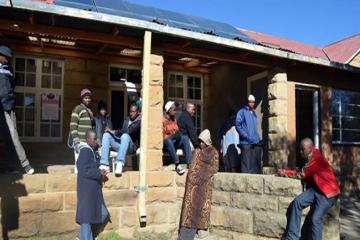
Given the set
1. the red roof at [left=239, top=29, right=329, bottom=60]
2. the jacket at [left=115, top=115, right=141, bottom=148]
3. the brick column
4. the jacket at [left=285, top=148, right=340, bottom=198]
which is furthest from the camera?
the red roof at [left=239, top=29, right=329, bottom=60]

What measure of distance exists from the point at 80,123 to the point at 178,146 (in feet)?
6.89

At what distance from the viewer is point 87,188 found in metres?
6.83

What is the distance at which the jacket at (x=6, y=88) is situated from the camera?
701 centimetres

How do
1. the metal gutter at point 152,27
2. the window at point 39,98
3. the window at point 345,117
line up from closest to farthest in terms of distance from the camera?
the metal gutter at point 152,27 → the window at point 39,98 → the window at point 345,117

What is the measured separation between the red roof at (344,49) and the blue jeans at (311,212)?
44.2ft

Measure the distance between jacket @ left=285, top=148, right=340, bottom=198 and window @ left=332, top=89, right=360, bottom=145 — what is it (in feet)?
17.2

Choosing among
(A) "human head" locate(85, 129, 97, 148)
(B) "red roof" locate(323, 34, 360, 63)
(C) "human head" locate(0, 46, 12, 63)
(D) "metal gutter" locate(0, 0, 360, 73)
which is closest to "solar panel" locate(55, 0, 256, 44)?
(D) "metal gutter" locate(0, 0, 360, 73)

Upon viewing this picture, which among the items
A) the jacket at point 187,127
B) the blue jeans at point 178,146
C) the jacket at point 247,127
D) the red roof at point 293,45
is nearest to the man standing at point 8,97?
the blue jeans at point 178,146

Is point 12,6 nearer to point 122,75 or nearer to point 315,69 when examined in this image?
point 122,75

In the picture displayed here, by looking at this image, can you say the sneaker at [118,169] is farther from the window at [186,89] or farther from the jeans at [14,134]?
the window at [186,89]

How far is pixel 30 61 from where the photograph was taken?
1104cm

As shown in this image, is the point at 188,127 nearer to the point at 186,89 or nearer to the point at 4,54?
the point at 4,54

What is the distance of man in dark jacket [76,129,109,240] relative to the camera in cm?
678

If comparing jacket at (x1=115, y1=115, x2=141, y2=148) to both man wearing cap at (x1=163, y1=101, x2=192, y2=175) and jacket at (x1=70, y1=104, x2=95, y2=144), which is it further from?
jacket at (x1=70, y1=104, x2=95, y2=144)
